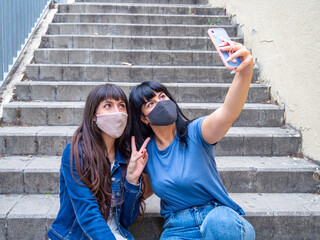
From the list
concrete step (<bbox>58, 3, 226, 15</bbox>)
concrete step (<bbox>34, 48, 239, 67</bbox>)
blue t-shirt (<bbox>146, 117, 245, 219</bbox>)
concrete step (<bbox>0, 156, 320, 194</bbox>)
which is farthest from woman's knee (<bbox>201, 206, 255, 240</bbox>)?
concrete step (<bbox>58, 3, 226, 15</bbox>)

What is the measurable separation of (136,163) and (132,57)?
303 centimetres

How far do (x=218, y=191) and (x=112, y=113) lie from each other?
0.86m

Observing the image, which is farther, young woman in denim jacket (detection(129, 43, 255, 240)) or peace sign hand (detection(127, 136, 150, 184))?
peace sign hand (detection(127, 136, 150, 184))

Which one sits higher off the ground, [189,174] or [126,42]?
[126,42]

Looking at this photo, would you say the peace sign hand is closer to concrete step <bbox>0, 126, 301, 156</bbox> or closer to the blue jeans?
the blue jeans

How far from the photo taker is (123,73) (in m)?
4.32

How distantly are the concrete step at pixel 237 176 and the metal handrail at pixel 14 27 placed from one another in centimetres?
170

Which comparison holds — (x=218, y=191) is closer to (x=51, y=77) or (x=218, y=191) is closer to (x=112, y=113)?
(x=112, y=113)

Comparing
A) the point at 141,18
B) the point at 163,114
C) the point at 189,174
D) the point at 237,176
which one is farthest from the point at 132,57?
the point at 189,174

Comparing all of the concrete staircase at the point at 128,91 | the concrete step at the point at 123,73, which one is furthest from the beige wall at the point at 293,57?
the concrete step at the point at 123,73

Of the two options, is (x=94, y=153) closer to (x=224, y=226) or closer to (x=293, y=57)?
(x=224, y=226)

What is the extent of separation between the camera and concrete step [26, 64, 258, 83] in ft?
14.0

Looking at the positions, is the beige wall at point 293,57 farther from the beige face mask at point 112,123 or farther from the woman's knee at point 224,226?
the beige face mask at point 112,123

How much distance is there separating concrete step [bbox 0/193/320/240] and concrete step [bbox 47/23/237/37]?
3.49 metres
